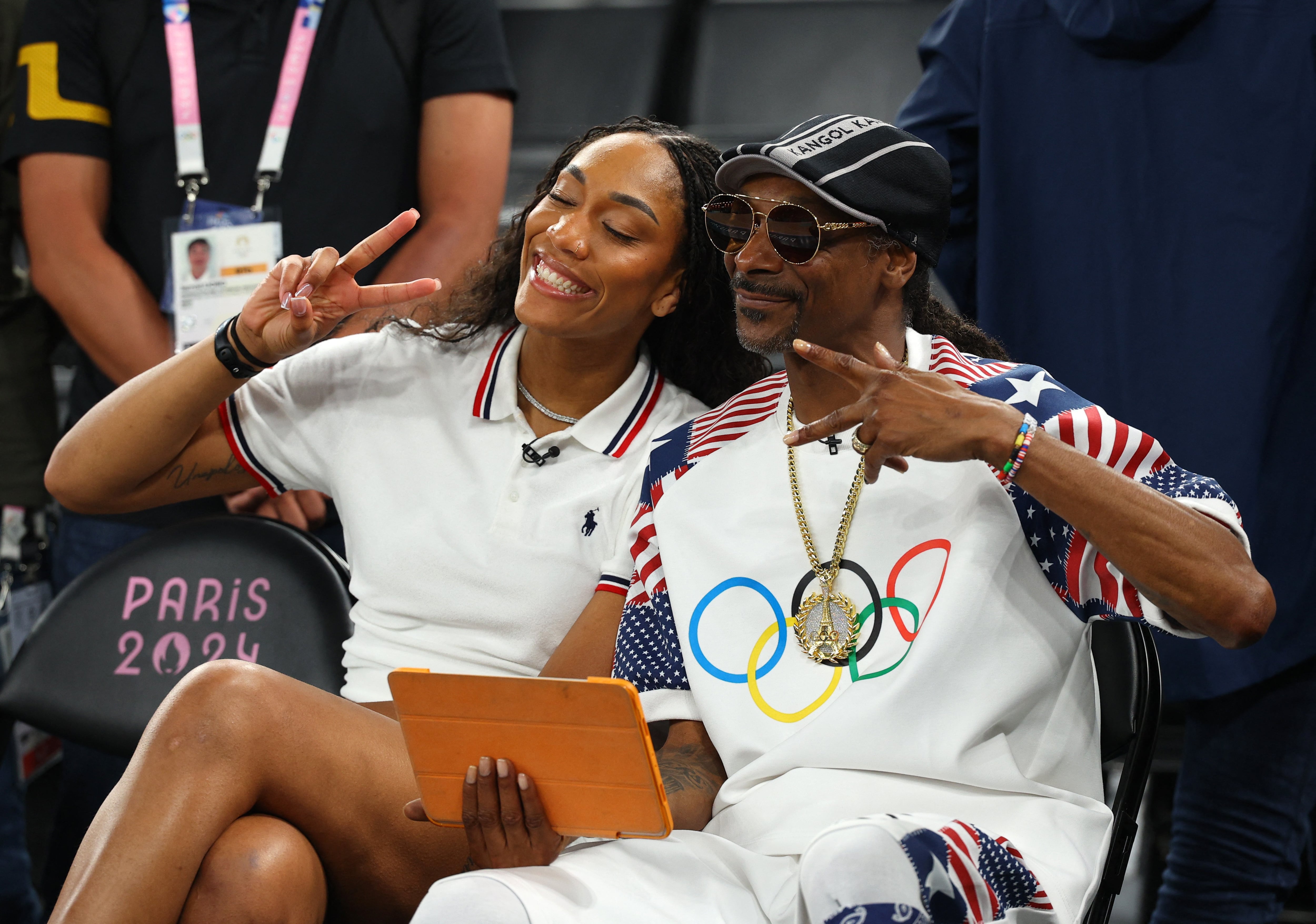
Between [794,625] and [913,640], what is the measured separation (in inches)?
5.9

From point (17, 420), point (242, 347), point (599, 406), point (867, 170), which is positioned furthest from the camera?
point (17, 420)

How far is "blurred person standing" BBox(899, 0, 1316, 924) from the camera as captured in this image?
1940 mm

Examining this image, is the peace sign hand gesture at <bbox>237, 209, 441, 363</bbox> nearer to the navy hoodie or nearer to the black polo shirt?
the black polo shirt

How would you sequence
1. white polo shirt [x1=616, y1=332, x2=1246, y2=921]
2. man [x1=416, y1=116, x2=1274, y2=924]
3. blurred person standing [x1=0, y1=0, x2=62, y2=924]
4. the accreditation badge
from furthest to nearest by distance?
1. blurred person standing [x1=0, y1=0, x2=62, y2=924]
2. the accreditation badge
3. white polo shirt [x1=616, y1=332, x2=1246, y2=921]
4. man [x1=416, y1=116, x2=1274, y2=924]

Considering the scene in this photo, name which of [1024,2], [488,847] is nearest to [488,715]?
[488,847]

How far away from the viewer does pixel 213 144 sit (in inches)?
101

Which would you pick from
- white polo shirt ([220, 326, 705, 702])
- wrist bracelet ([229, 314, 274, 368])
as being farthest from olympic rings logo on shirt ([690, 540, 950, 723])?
wrist bracelet ([229, 314, 274, 368])

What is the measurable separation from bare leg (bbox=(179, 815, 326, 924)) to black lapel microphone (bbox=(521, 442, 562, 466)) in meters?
0.65

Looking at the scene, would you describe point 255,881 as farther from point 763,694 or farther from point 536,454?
point 536,454

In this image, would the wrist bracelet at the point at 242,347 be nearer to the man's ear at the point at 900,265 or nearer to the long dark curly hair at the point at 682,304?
the long dark curly hair at the point at 682,304

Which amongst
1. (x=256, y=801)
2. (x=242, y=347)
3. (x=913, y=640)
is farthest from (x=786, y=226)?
(x=256, y=801)

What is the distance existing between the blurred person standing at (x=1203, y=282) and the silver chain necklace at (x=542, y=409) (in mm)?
728

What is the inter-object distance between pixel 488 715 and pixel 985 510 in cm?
64

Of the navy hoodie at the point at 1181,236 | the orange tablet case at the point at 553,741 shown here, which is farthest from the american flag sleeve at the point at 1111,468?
the orange tablet case at the point at 553,741
